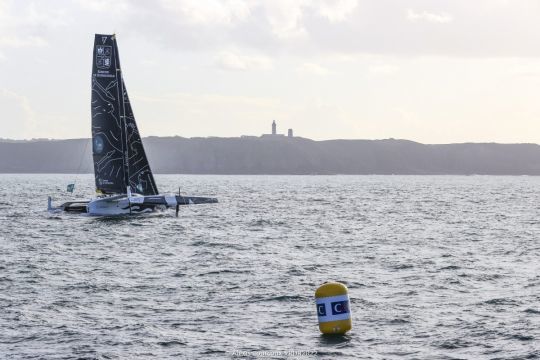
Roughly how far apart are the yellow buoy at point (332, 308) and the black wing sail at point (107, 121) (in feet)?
119

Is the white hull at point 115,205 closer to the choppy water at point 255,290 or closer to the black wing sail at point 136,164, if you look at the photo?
the choppy water at point 255,290

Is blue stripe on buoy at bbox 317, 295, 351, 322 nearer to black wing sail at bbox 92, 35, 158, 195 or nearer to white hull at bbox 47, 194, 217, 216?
white hull at bbox 47, 194, 217, 216

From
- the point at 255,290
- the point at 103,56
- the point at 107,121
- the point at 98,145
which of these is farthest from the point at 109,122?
the point at 255,290

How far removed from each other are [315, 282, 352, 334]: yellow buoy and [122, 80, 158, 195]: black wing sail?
37010mm

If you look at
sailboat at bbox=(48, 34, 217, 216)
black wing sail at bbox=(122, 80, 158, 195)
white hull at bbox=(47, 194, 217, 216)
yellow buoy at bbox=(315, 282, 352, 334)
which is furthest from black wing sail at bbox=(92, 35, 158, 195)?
yellow buoy at bbox=(315, 282, 352, 334)

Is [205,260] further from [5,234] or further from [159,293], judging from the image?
[5,234]

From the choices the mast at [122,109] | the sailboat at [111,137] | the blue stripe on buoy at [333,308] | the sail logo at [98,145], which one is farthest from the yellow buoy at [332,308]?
the sail logo at [98,145]

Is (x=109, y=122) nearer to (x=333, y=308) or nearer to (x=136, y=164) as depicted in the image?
(x=136, y=164)

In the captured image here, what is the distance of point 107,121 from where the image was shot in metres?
55.9

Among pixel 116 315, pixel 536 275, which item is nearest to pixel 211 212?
pixel 536 275

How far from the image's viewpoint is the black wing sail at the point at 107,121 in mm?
55250

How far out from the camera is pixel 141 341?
20.2m

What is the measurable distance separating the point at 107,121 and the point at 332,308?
3810cm

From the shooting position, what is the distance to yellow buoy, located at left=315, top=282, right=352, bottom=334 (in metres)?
20.4
